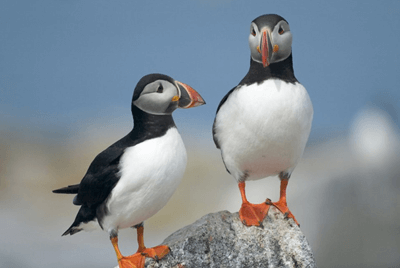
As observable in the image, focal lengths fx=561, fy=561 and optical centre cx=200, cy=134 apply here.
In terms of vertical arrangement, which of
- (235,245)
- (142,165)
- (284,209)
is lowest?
(235,245)

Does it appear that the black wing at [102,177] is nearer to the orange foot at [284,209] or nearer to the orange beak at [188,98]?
the orange beak at [188,98]

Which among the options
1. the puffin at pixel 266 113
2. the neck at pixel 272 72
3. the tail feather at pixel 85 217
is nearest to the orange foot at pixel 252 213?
the puffin at pixel 266 113

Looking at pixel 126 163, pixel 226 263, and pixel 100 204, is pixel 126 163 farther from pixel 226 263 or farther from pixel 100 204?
pixel 226 263

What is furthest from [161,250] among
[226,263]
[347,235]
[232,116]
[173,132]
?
[347,235]

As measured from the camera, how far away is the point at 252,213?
3.58 metres

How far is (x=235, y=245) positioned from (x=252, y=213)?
0.83 ft

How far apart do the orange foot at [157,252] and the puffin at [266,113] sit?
1.78ft

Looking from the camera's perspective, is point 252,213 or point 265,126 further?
point 252,213

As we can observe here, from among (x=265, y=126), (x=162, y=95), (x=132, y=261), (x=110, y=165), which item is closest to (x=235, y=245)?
(x=132, y=261)

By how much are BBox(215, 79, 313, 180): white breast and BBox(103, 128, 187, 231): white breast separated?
1.53 ft

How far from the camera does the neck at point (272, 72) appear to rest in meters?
3.42

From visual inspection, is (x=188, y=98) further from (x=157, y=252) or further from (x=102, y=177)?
(x=157, y=252)

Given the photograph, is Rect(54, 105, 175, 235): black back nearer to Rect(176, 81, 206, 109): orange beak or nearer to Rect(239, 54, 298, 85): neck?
Rect(176, 81, 206, 109): orange beak

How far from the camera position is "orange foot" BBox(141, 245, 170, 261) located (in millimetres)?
3301
